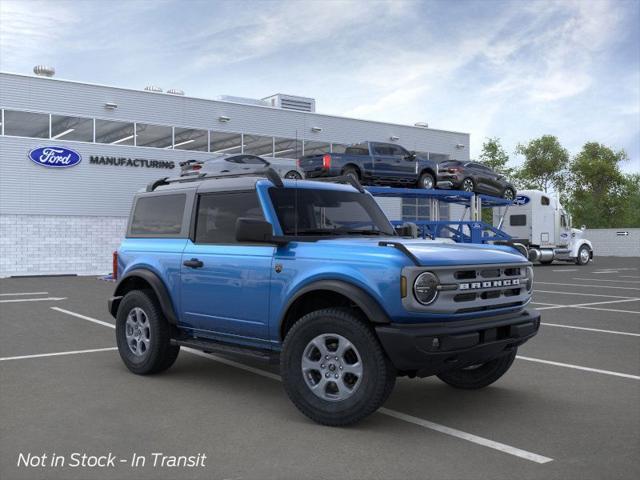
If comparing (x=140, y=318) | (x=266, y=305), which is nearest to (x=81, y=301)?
(x=140, y=318)

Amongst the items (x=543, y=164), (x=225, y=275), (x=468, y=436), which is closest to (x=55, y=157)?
(x=225, y=275)

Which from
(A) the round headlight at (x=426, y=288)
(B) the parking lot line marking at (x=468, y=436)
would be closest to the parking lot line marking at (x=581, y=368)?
(B) the parking lot line marking at (x=468, y=436)

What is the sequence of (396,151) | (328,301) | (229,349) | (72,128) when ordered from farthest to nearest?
1. (72,128)
2. (396,151)
3. (229,349)
4. (328,301)

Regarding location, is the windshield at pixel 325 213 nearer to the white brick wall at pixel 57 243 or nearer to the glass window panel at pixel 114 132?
the white brick wall at pixel 57 243

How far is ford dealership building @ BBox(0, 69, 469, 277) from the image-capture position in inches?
1022

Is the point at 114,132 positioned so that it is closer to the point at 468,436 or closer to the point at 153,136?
the point at 153,136

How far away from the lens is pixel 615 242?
163 ft

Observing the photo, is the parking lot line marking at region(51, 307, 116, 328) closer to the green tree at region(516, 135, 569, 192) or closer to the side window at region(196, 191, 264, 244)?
the side window at region(196, 191, 264, 244)

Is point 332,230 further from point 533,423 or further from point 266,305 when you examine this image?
point 533,423

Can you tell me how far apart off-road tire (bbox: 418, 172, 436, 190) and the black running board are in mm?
16599

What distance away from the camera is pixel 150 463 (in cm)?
419

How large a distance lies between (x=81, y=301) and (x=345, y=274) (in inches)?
441

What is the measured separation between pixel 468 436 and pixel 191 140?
26981mm

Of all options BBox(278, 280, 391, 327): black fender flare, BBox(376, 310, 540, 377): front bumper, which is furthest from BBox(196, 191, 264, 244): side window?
BBox(376, 310, 540, 377): front bumper
